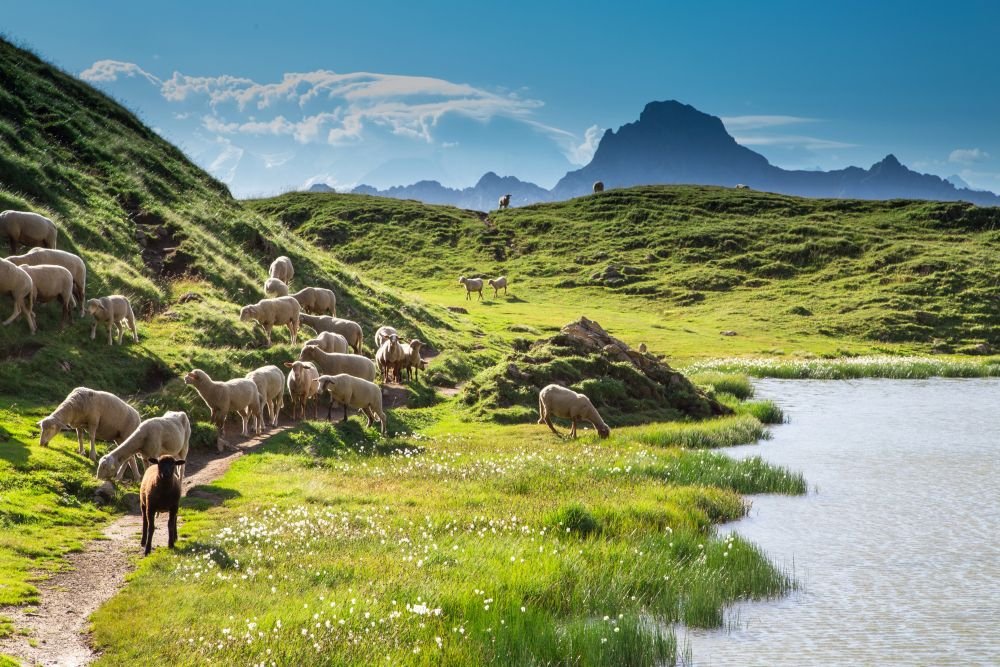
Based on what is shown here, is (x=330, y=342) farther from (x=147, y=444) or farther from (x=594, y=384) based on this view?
(x=147, y=444)

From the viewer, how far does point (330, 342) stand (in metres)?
30.9

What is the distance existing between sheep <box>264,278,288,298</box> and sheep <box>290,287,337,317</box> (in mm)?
1193

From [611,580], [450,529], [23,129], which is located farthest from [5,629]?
[23,129]

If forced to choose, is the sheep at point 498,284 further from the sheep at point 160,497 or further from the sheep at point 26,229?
the sheep at point 160,497

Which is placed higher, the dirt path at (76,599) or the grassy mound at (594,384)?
the grassy mound at (594,384)

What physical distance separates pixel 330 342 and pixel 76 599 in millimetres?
19864

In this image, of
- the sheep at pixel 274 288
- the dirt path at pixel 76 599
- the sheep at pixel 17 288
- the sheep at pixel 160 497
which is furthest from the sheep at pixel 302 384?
the sheep at pixel 160 497

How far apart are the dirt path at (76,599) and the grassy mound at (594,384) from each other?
15981mm

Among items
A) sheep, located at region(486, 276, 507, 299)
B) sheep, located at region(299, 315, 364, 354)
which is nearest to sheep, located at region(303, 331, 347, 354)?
sheep, located at region(299, 315, 364, 354)

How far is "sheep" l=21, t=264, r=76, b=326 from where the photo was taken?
23.6 meters

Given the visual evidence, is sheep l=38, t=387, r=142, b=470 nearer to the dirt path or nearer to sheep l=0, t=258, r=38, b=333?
the dirt path

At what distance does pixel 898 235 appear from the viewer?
10144 cm

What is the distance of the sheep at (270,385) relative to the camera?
24125 mm

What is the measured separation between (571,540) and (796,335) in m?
55.6
